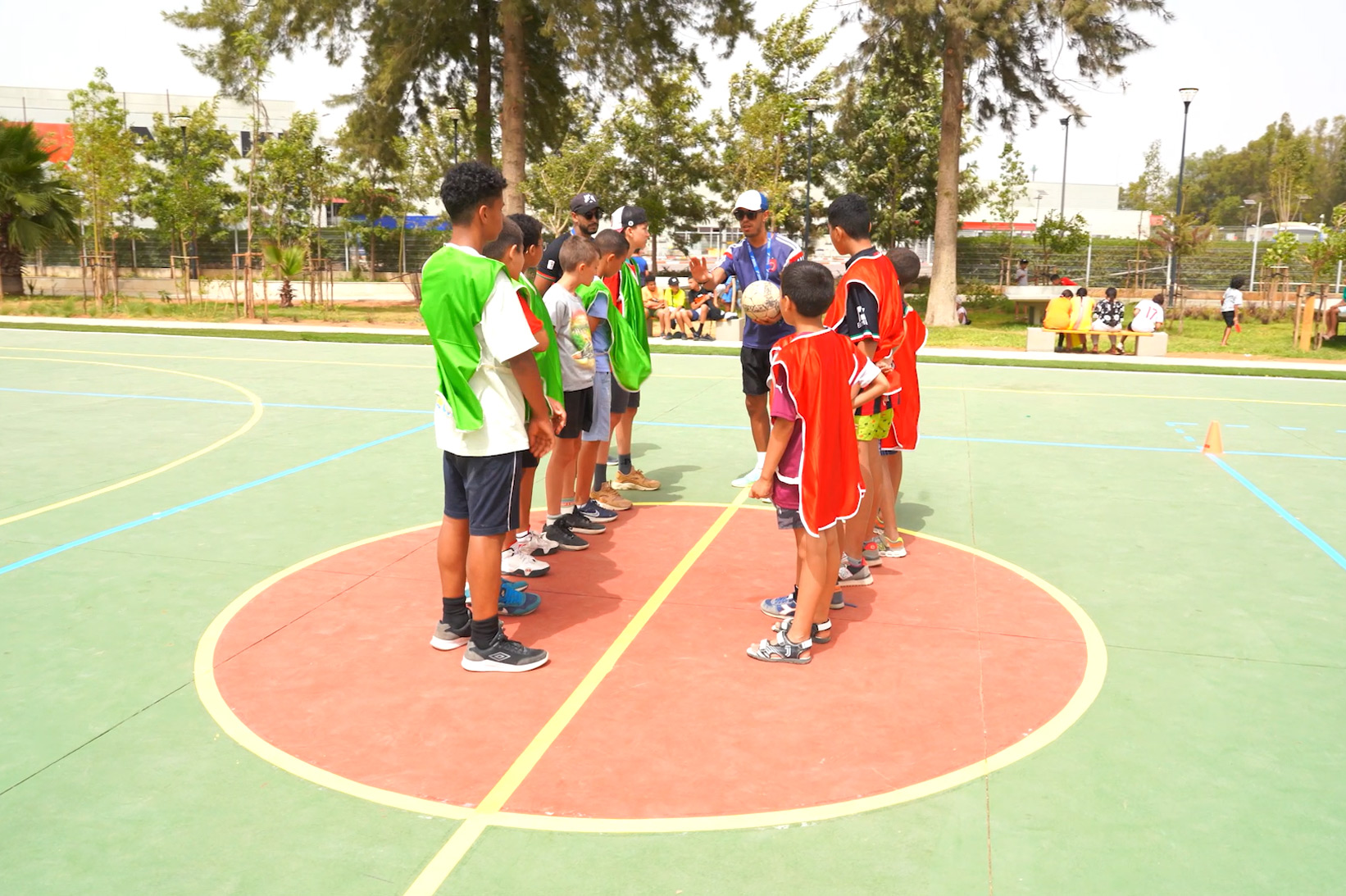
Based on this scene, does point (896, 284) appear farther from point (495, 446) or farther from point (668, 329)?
point (668, 329)

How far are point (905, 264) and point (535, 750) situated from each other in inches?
162

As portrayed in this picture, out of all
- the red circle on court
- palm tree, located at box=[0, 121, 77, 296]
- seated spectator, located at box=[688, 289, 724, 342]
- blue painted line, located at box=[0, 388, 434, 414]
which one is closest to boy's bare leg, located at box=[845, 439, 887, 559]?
the red circle on court

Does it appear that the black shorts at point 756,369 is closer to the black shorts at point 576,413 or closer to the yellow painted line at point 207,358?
the black shorts at point 576,413

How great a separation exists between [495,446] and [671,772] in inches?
62.7

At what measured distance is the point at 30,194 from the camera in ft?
98.9

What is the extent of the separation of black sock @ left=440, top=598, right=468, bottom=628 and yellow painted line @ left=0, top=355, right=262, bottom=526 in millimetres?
3930

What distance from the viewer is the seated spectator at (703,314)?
21.2 meters

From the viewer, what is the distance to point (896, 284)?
5.80 metres

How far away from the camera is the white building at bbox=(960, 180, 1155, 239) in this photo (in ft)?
175

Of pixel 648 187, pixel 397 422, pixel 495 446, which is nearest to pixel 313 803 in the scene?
pixel 495 446

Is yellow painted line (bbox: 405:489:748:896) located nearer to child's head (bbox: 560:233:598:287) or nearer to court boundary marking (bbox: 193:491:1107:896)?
court boundary marking (bbox: 193:491:1107:896)

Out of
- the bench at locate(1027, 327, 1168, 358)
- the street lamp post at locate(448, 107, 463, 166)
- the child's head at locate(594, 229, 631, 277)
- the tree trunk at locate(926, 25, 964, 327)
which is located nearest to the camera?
the child's head at locate(594, 229, 631, 277)

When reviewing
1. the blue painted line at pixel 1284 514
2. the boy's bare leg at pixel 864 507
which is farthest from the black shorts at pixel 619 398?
the blue painted line at pixel 1284 514

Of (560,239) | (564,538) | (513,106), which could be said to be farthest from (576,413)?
(513,106)
